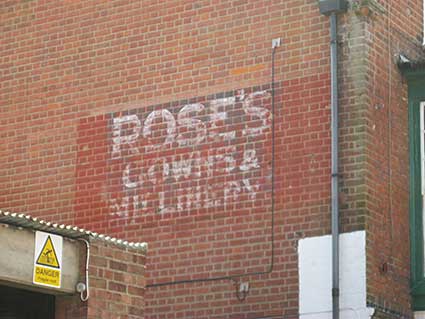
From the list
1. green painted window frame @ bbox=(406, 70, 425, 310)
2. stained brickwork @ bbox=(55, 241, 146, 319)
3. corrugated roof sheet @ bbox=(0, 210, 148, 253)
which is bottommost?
stained brickwork @ bbox=(55, 241, 146, 319)

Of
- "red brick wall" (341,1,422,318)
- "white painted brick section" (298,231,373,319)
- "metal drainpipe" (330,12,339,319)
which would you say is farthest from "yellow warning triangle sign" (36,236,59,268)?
"red brick wall" (341,1,422,318)

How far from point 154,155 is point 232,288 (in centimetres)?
257

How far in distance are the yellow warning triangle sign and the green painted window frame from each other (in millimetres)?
6537

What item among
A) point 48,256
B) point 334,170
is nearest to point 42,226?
point 48,256

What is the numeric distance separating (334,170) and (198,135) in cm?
252

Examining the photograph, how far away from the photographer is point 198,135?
20047 millimetres

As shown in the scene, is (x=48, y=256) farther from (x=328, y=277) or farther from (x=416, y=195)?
(x=416, y=195)

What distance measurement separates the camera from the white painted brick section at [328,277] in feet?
59.0

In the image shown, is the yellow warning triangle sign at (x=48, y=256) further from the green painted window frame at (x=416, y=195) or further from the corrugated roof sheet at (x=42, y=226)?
the green painted window frame at (x=416, y=195)

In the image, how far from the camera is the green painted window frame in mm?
Answer: 18984

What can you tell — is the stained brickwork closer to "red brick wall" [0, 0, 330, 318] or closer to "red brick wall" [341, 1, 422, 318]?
"red brick wall" [0, 0, 330, 318]

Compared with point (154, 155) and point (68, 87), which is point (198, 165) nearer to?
point (154, 155)

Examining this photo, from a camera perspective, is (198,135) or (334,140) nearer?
(334,140)

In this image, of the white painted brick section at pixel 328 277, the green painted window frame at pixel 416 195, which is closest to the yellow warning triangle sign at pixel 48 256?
the white painted brick section at pixel 328 277
